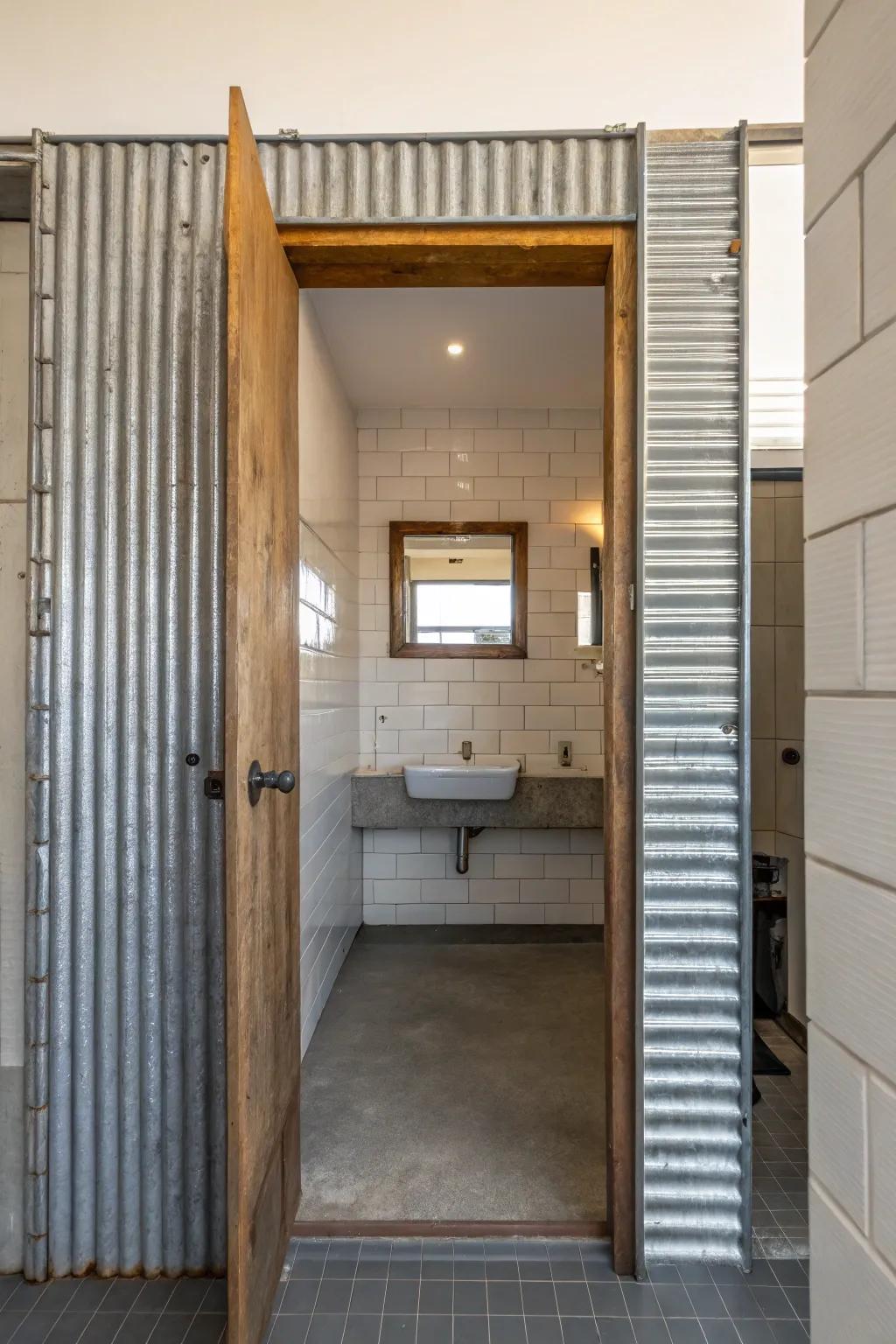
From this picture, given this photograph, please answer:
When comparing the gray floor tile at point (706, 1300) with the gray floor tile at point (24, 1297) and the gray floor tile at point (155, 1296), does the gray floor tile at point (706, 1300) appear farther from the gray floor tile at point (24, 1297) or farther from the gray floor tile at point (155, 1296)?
the gray floor tile at point (24, 1297)

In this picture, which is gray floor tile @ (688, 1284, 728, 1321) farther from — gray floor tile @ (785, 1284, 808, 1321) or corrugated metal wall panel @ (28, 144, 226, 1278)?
corrugated metal wall panel @ (28, 144, 226, 1278)

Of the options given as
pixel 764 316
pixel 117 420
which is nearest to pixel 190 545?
pixel 117 420

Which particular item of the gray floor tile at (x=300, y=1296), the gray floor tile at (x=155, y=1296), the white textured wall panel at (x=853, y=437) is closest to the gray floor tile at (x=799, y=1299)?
the gray floor tile at (x=300, y=1296)

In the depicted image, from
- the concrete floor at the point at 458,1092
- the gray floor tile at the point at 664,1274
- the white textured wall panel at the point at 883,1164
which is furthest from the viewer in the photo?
the concrete floor at the point at 458,1092

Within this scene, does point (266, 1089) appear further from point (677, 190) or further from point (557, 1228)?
point (677, 190)

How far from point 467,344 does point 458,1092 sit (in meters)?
2.89

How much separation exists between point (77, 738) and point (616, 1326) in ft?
5.74

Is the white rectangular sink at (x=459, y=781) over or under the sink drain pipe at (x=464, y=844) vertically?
over

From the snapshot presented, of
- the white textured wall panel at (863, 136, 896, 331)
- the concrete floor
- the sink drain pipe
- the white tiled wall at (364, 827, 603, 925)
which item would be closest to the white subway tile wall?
the white tiled wall at (364, 827, 603, 925)

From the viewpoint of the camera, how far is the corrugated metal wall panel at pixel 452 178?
68.4 inches

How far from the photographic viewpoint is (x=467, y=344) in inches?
125

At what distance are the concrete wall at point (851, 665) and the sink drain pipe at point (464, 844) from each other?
3.25 meters

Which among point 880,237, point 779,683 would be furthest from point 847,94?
point 779,683

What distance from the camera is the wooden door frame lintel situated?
175 centimetres
